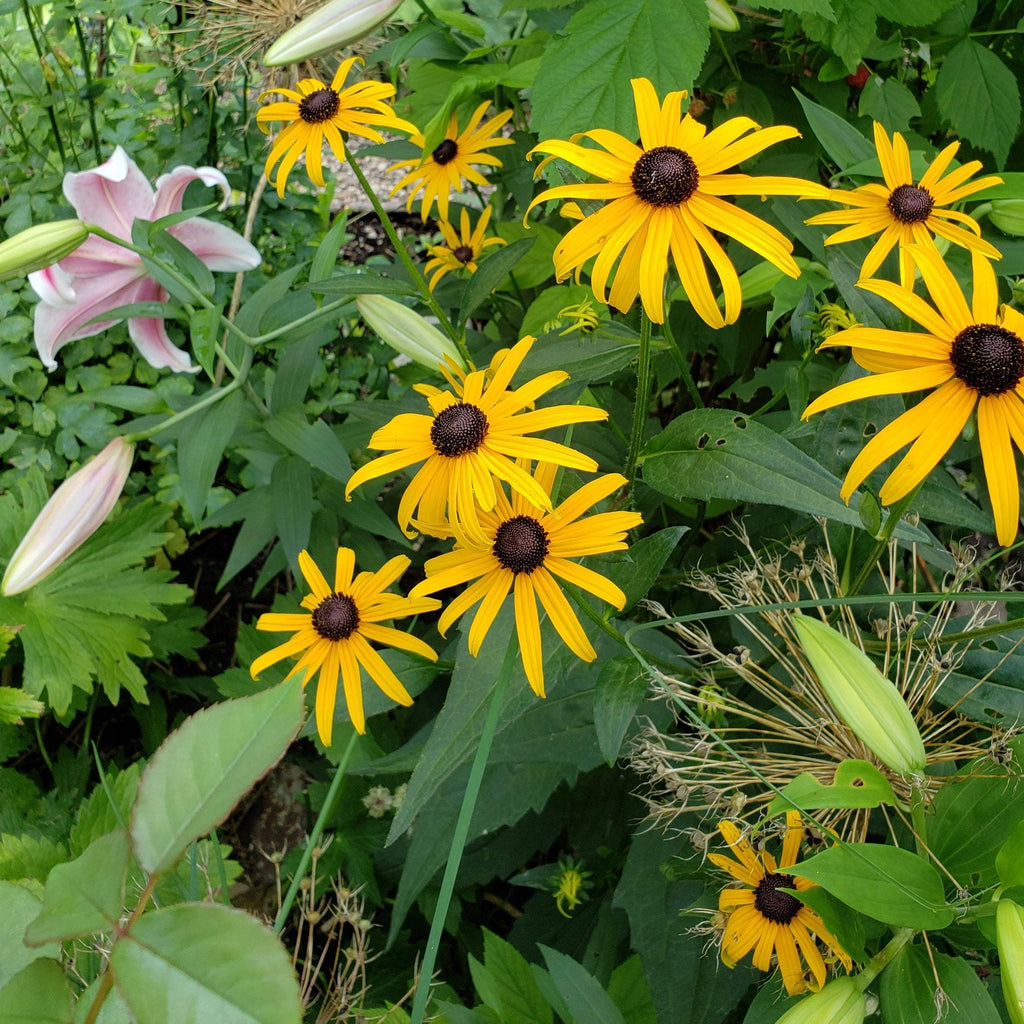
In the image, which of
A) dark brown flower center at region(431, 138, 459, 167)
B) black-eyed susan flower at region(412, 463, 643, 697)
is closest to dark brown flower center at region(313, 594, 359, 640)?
black-eyed susan flower at region(412, 463, 643, 697)

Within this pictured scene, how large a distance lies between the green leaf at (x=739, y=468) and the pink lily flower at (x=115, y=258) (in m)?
0.78

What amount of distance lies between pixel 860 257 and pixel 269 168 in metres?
0.66

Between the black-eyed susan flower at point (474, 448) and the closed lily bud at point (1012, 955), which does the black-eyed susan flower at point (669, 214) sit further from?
the closed lily bud at point (1012, 955)

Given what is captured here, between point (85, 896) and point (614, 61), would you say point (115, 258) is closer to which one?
point (614, 61)

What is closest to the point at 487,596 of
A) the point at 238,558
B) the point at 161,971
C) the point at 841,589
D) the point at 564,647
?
the point at 564,647

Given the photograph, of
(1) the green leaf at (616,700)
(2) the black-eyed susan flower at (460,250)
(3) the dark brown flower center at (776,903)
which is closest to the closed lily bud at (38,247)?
(2) the black-eyed susan flower at (460,250)

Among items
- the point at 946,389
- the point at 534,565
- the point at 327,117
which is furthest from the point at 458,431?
the point at 327,117

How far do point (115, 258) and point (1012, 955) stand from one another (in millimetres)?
1290

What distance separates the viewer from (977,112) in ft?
3.60

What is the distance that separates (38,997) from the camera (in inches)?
12.8

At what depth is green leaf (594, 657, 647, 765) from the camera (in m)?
0.72

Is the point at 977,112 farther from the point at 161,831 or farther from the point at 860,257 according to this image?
the point at 161,831

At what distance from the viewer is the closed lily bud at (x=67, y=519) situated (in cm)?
92

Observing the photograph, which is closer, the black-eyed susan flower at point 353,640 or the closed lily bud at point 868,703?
the closed lily bud at point 868,703
